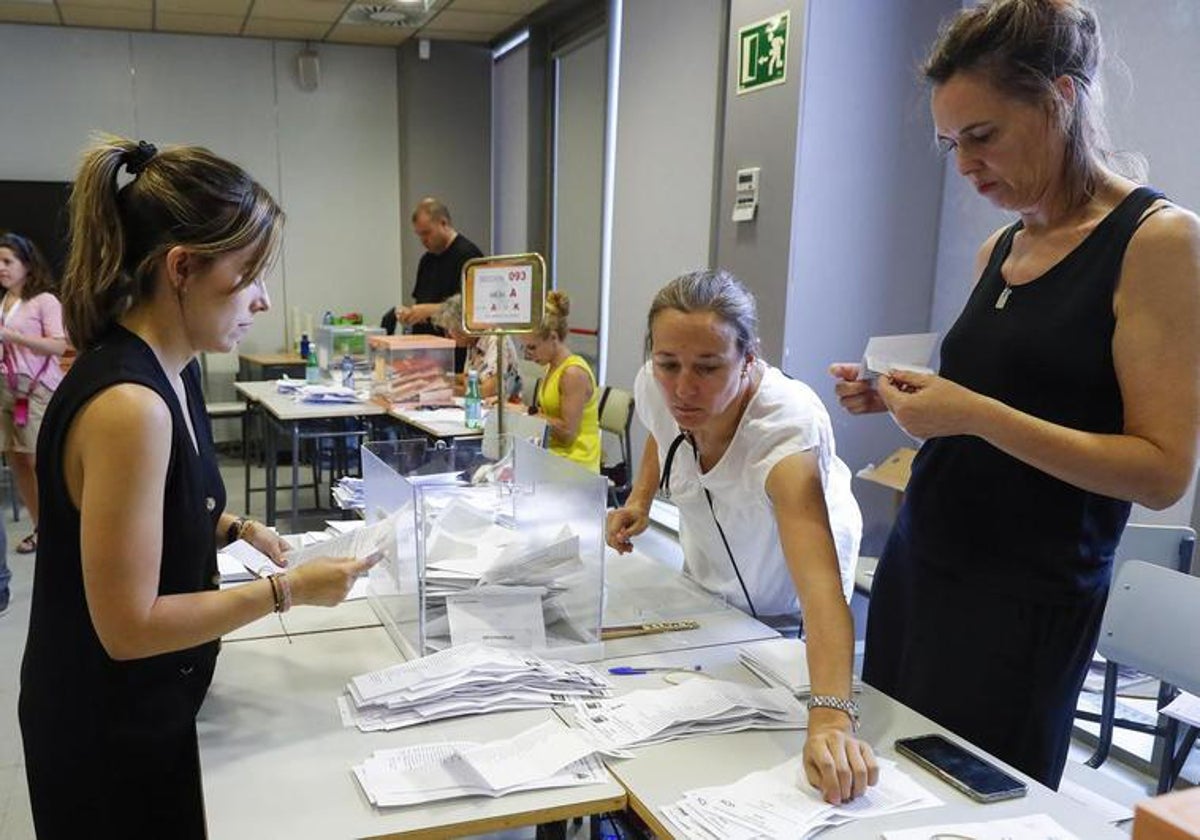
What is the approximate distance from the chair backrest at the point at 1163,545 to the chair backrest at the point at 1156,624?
9.7 inches

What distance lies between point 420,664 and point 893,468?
2.19 metres

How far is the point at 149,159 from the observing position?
115 centimetres

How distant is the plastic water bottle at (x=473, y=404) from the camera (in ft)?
12.3

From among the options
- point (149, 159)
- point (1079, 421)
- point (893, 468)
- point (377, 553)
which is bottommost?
point (893, 468)

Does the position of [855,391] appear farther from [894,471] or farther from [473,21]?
[473,21]

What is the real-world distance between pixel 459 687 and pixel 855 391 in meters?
0.72

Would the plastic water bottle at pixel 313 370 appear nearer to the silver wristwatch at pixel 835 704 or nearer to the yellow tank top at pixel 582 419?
the yellow tank top at pixel 582 419

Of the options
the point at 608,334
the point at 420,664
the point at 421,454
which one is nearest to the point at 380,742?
the point at 420,664

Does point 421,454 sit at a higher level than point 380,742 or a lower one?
higher

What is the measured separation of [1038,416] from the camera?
1.17m

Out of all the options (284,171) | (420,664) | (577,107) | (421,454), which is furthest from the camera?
(284,171)

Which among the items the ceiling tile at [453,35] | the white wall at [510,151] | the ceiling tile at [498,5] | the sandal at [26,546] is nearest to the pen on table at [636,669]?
the sandal at [26,546]

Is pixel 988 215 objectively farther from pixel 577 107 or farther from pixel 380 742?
pixel 577 107

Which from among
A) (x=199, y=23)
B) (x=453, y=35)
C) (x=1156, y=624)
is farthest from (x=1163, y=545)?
(x=199, y=23)
